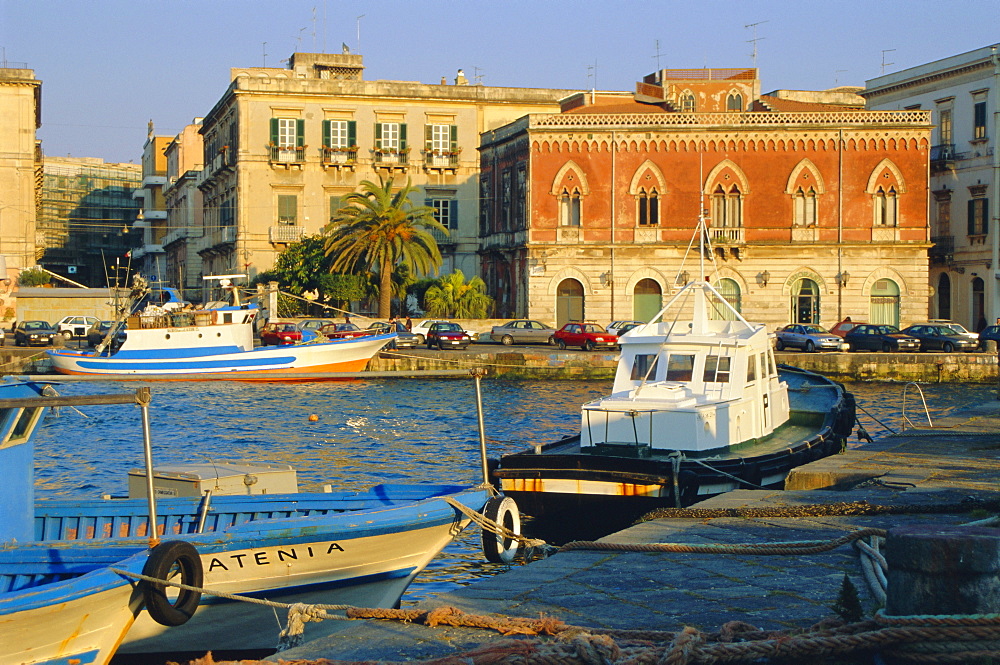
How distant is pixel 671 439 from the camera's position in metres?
16.2

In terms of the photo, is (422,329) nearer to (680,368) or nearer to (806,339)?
(806,339)

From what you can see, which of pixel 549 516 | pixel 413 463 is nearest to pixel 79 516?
pixel 549 516

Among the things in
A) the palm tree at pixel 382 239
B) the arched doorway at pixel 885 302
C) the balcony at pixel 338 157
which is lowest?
the arched doorway at pixel 885 302

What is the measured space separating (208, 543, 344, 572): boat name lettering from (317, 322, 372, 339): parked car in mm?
37064

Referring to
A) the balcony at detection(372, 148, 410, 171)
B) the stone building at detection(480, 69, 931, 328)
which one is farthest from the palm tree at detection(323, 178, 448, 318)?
the balcony at detection(372, 148, 410, 171)

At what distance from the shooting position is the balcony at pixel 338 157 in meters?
66.6

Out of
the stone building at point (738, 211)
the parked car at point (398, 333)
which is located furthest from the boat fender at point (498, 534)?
the stone building at point (738, 211)

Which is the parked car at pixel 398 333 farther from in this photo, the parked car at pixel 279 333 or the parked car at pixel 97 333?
the parked car at pixel 97 333

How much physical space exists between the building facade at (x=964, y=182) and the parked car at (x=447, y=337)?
2690 centimetres

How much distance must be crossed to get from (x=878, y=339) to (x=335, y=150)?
1401 inches

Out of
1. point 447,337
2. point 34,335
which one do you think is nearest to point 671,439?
point 447,337

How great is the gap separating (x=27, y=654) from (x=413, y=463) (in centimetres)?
1512

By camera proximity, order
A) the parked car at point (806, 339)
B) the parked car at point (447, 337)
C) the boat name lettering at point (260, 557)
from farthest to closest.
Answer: the parked car at point (447, 337), the parked car at point (806, 339), the boat name lettering at point (260, 557)

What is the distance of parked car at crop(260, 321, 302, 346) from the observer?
160 ft
